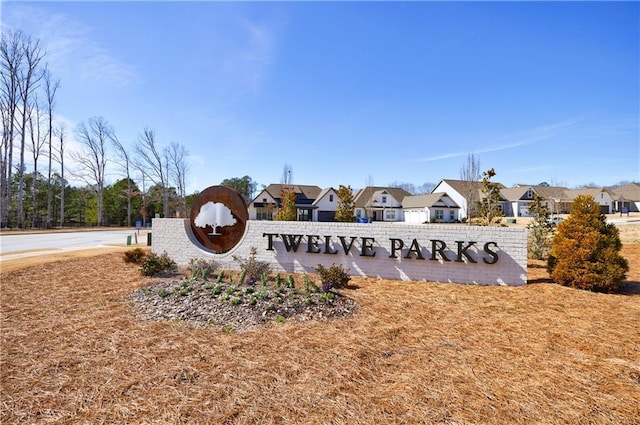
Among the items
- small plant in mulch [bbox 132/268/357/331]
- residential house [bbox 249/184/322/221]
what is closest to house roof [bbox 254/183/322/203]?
residential house [bbox 249/184/322/221]

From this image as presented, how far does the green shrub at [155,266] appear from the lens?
10.4 metres

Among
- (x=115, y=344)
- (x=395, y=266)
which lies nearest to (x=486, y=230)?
(x=395, y=266)

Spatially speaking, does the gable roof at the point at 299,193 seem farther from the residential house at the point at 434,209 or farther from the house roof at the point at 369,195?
the residential house at the point at 434,209

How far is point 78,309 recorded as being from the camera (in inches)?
278

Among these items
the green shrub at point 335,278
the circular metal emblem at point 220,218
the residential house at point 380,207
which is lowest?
the green shrub at point 335,278

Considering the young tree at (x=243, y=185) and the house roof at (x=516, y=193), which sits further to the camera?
the young tree at (x=243, y=185)

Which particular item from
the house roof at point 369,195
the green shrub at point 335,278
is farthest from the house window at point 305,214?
the green shrub at point 335,278

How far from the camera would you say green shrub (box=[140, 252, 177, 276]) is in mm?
10375

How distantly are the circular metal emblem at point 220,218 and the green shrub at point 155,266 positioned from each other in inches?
59.9

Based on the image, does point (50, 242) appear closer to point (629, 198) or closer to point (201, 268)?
point (201, 268)

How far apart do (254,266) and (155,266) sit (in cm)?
A: 342

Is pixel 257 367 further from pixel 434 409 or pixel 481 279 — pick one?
pixel 481 279

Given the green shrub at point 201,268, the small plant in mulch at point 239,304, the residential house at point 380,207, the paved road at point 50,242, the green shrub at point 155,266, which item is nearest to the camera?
the small plant in mulch at point 239,304

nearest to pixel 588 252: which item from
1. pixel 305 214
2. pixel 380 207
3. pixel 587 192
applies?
pixel 305 214
